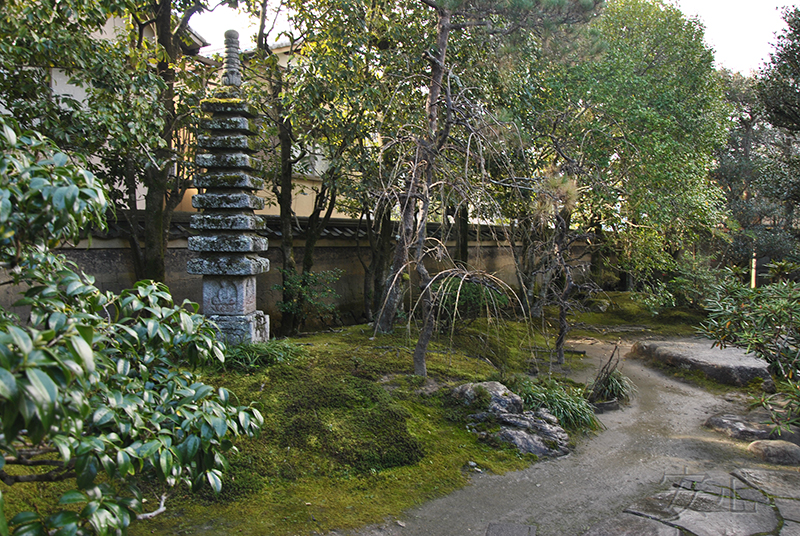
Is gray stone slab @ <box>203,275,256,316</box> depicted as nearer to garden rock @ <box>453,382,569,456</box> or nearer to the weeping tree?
the weeping tree

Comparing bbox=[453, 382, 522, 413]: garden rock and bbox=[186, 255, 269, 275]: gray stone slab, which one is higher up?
bbox=[186, 255, 269, 275]: gray stone slab

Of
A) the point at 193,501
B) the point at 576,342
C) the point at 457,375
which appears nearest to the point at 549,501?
the point at 457,375

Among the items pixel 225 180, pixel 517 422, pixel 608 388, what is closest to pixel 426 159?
pixel 225 180

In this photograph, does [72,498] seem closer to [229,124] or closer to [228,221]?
[228,221]

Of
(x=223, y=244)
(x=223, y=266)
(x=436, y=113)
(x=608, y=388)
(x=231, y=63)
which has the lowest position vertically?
(x=608, y=388)

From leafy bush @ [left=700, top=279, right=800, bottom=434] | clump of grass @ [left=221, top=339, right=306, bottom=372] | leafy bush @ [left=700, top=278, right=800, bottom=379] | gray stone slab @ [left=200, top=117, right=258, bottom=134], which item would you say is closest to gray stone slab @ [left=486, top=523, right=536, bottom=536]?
leafy bush @ [left=700, top=279, right=800, bottom=434]

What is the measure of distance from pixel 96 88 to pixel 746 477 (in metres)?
7.52

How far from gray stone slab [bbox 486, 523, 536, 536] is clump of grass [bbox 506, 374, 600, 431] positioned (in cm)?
205

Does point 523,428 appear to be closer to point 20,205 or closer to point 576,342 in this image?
point 20,205

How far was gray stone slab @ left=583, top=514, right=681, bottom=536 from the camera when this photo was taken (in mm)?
3680

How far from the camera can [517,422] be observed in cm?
537

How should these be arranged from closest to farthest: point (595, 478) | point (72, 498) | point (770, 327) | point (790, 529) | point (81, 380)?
point (81, 380) < point (72, 498) < point (790, 529) < point (595, 478) < point (770, 327)

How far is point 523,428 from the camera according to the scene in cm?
534

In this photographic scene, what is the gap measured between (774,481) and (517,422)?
2.18 m
